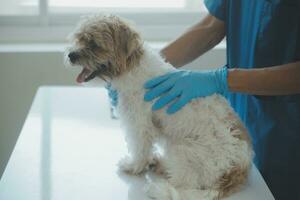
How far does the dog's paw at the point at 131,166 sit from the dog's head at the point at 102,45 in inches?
9.7

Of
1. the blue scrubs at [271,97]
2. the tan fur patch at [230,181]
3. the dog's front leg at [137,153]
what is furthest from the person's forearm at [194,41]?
the tan fur patch at [230,181]

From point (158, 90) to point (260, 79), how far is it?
0.93ft

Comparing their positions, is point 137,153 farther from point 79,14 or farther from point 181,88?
point 79,14

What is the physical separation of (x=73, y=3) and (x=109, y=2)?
191 mm

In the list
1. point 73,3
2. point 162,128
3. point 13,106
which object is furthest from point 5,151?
point 162,128

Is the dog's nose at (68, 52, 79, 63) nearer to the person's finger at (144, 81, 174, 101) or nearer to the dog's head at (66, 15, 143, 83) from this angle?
the dog's head at (66, 15, 143, 83)

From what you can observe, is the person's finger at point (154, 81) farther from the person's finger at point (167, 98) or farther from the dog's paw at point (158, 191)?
the dog's paw at point (158, 191)

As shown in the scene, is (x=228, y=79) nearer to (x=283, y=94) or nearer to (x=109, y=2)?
(x=283, y=94)

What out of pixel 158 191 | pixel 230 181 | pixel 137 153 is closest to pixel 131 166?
pixel 137 153

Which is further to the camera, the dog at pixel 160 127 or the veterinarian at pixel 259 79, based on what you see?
the veterinarian at pixel 259 79

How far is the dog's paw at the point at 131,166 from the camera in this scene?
52.4 inches

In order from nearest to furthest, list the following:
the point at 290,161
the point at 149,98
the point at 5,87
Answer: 1. the point at 149,98
2. the point at 290,161
3. the point at 5,87

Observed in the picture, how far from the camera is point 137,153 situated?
135 cm

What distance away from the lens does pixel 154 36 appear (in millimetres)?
2518
